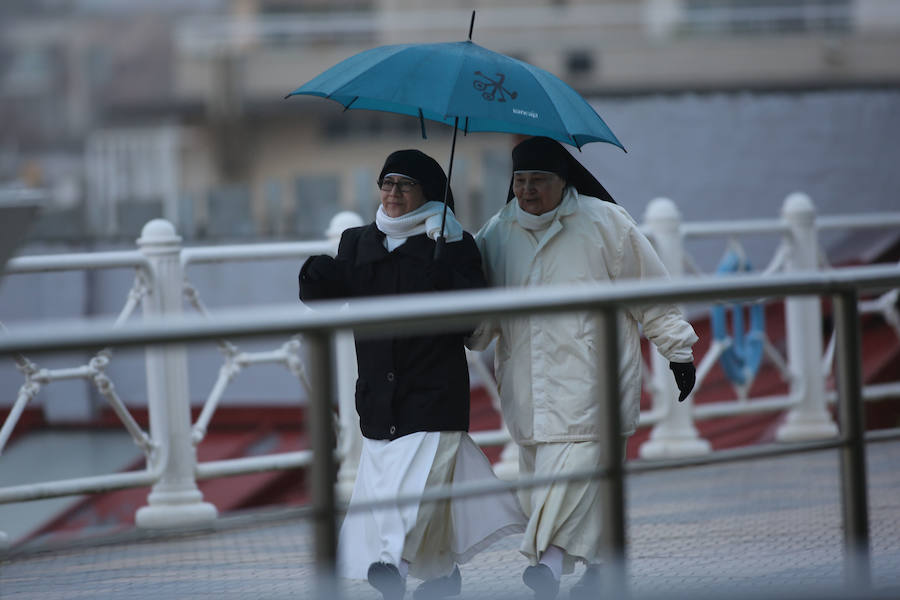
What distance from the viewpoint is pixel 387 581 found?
171 inches

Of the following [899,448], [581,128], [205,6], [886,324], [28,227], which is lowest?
[899,448]

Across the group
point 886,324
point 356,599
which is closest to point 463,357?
point 356,599

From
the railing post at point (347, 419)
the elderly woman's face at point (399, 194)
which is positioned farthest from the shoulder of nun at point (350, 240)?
the railing post at point (347, 419)

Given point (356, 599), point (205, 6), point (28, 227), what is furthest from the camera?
point (205, 6)

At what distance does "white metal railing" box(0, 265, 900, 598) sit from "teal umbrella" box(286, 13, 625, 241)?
4.53 feet

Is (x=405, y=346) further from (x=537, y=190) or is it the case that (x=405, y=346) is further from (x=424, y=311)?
(x=424, y=311)

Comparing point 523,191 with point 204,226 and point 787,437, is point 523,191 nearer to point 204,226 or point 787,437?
point 787,437

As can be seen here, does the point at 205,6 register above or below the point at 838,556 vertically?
above

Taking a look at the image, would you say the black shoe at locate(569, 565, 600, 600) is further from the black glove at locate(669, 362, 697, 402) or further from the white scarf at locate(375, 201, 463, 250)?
the white scarf at locate(375, 201, 463, 250)

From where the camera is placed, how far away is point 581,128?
4.59m

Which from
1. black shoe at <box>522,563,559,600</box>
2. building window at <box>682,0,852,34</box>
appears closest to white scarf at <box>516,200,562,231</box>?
black shoe at <box>522,563,559,600</box>

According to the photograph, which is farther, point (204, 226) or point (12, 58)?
point (12, 58)

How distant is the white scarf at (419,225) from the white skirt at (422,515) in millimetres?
636

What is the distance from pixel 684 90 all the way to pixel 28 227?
756cm
